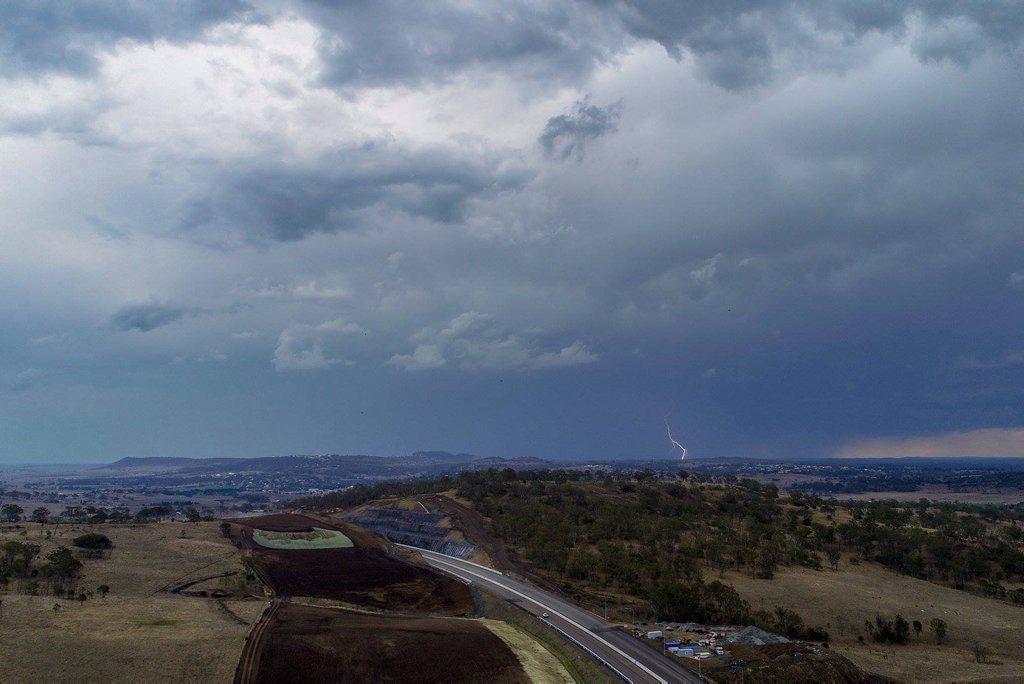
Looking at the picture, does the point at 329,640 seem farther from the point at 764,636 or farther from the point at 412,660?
the point at 764,636

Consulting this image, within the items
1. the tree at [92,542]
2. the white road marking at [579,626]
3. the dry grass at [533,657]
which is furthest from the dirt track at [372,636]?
the tree at [92,542]

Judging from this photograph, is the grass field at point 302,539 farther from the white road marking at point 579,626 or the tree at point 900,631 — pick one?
the tree at point 900,631

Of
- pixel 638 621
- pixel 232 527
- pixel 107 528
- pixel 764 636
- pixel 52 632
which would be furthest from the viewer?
pixel 232 527

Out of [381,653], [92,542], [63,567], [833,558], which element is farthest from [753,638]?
[92,542]

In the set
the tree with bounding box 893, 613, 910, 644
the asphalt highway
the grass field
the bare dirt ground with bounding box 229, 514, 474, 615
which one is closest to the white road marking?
the asphalt highway

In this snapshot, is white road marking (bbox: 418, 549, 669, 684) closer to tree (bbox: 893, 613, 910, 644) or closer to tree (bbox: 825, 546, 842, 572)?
tree (bbox: 893, 613, 910, 644)

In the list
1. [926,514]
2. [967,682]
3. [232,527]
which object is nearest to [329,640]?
[967,682]

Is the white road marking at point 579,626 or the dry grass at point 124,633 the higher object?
the dry grass at point 124,633
